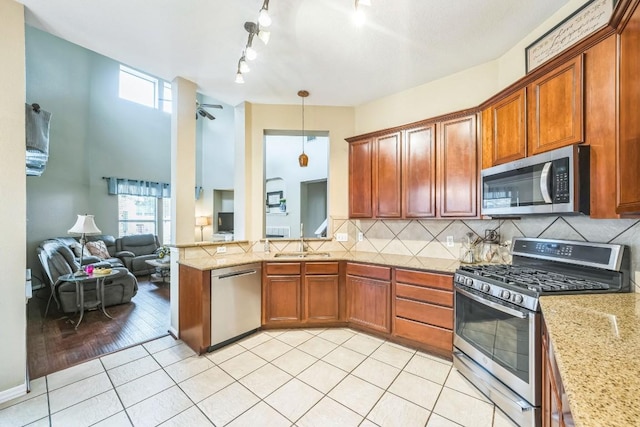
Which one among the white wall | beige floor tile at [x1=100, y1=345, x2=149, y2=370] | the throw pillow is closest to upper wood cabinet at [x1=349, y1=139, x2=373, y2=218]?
beige floor tile at [x1=100, y1=345, x2=149, y2=370]

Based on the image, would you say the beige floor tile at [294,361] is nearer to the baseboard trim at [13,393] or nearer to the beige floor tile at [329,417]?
the beige floor tile at [329,417]

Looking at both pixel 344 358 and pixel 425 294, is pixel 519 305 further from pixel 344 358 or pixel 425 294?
pixel 344 358

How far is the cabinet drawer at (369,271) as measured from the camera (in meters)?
2.69

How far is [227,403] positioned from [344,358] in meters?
1.05

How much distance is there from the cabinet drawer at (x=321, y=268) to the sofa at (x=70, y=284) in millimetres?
2961

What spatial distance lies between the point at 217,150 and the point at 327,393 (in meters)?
8.15

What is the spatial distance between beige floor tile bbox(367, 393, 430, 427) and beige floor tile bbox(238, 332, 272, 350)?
1367 millimetres

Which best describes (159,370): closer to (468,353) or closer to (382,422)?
(382,422)

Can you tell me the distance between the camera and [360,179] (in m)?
3.24

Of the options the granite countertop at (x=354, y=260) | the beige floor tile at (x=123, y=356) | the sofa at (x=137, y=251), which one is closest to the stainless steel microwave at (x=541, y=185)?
the granite countertop at (x=354, y=260)

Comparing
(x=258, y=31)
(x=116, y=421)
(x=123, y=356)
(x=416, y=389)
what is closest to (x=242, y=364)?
(x=116, y=421)

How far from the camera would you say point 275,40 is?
7.48 ft

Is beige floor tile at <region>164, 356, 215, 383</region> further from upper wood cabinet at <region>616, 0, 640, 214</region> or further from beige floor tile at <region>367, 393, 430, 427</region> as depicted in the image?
upper wood cabinet at <region>616, 0, 640, 214</region>

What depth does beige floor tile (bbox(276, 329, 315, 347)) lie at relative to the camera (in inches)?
107
